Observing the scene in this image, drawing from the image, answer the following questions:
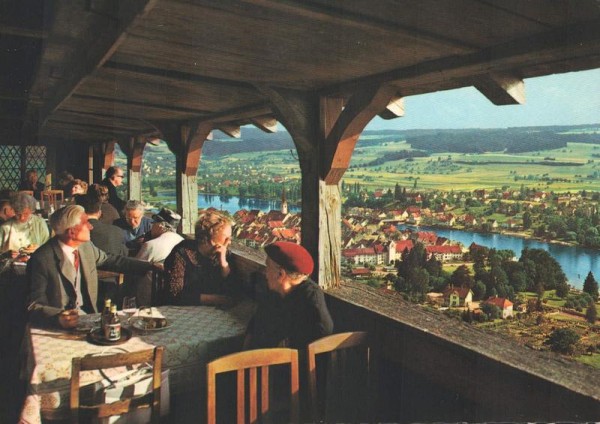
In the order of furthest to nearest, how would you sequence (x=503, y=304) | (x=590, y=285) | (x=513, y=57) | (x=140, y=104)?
(x=140, y=104) → (x=503, y=304) → (x=590, y=285) → (x=513, y=57)

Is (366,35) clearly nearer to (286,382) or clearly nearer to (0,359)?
(286,382)

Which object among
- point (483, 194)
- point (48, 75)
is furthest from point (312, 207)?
point (48, 75)

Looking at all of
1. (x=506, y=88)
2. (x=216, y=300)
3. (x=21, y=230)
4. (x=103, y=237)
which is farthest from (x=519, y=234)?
(x=21, y=230)

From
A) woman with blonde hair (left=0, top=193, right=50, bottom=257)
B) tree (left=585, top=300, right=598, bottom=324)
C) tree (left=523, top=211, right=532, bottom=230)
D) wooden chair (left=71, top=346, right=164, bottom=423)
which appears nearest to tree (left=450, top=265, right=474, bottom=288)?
tree (left=523, top=211, right=532, bottom=230)

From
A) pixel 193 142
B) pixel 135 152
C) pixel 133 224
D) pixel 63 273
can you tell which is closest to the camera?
pixel 63 273

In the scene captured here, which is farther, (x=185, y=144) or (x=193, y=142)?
(x=185, y=144)

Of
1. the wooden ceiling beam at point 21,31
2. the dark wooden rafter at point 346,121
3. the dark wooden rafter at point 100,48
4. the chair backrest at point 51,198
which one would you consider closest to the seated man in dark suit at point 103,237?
the dark wooden rafter at point 100,48

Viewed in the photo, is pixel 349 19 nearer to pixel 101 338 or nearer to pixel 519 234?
pixel 519 234
